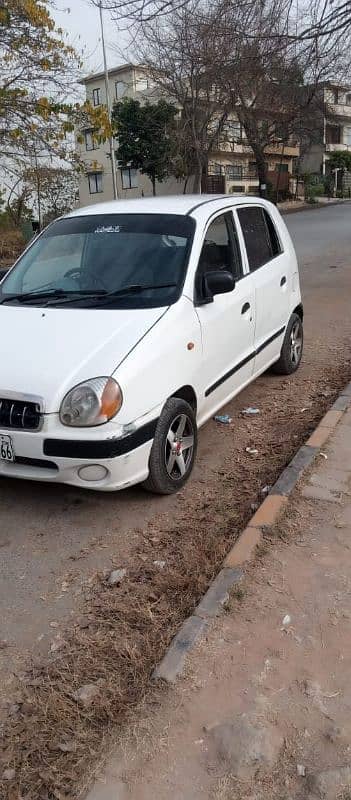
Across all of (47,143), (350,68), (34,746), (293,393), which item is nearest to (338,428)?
(293,393)

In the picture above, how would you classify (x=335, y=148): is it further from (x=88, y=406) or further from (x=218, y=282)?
(x=88, y=406)

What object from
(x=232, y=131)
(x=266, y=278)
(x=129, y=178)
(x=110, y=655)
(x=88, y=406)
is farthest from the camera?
(x=129, y=178)

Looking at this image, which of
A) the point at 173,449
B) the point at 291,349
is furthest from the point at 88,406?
the point at 291,349

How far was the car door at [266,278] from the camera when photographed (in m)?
5.29

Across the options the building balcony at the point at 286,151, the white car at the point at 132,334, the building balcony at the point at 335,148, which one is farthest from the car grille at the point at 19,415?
the building balcony at the point at 335,148

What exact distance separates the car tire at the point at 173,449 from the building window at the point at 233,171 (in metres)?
46.3

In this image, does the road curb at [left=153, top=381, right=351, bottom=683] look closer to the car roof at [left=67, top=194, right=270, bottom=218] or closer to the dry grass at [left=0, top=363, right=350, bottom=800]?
the dry grass at [left=0, top=363, right=350, bottom=800]

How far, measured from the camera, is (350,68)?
35.0ft

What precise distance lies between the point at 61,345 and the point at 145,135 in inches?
1520

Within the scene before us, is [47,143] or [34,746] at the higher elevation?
[47,143]

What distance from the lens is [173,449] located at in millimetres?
3961

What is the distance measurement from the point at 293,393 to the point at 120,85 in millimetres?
46828

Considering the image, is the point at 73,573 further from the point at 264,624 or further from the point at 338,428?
the point at 338,428

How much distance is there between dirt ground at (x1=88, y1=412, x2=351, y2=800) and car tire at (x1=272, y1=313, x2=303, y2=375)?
3091 mm
